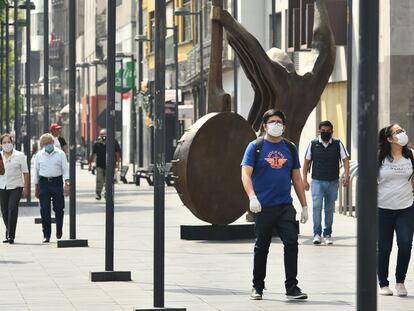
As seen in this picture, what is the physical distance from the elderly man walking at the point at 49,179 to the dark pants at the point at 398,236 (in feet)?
31.0

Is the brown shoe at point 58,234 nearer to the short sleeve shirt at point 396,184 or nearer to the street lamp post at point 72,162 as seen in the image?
the street lamp post at point 72,162

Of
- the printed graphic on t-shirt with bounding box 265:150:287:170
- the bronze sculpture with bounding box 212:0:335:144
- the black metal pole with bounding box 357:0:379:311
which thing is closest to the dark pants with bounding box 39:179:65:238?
the bronze sculpture with bounding box 212:0:335:144

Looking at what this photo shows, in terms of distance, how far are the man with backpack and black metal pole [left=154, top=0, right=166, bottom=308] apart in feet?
30.3

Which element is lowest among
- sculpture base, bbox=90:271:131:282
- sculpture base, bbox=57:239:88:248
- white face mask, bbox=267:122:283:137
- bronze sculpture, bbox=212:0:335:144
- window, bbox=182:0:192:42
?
sculpture base, bbox=57:239:88:248

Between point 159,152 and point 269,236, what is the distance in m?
2.01

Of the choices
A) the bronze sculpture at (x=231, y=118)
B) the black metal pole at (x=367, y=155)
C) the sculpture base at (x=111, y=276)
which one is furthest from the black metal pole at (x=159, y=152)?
the bronze sculpture at (x=231, y=118)

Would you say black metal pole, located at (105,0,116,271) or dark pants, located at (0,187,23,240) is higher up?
black metal pole, located at (105,0,116,271)

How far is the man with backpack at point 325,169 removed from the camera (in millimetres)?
22500

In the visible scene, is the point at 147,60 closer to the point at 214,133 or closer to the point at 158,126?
the point at 214,133

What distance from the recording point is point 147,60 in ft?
274

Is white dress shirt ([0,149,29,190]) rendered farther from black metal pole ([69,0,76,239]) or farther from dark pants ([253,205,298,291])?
dark pants ([253,205,298,291])

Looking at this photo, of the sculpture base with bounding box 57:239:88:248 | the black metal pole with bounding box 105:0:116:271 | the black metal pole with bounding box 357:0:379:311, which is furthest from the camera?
the sculpture base with bounding box 57:239:88:248

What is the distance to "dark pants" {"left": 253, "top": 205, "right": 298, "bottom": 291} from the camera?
14695 mm

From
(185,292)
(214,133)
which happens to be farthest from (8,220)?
(185,292)
